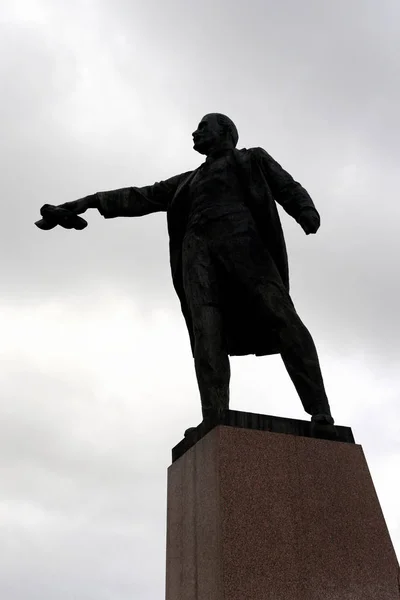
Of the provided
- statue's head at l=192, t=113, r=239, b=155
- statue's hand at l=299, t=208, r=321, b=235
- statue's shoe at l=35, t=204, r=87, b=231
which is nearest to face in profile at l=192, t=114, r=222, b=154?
statue's head at l=192, t=113, r=239, b=155

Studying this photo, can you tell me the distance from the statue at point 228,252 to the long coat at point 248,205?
0.01 meters

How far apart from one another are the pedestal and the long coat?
121cm

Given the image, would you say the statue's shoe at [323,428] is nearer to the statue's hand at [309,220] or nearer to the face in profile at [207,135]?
the statue's hand at [309,220]

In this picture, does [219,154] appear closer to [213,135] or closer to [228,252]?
[213,135]

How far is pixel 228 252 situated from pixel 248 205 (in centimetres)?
64

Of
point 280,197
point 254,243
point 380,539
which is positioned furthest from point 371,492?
point 280,197

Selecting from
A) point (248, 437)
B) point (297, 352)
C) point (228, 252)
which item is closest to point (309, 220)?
point (228, 252)

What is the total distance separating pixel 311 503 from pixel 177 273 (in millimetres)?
2920

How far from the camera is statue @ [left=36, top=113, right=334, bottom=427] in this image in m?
6.11

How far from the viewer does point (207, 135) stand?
7.37 meters

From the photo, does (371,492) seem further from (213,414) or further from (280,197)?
(280,197)

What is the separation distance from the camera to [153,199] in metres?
7.64

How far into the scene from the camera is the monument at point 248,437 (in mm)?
4816

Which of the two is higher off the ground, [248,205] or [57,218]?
[57,218]
